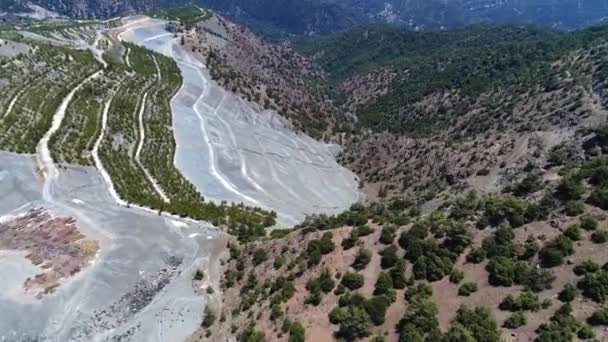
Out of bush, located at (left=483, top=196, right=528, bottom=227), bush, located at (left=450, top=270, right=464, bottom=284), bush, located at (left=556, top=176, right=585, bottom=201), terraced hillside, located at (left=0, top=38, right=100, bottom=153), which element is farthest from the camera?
terraced hillside, located at (left=0, top=38, right=100, bottom=153)

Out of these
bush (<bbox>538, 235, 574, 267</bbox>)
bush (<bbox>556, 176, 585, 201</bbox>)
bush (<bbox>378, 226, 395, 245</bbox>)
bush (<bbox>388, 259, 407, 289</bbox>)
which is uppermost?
bush (<bbox>556, 176, 585, 201</bbox>)

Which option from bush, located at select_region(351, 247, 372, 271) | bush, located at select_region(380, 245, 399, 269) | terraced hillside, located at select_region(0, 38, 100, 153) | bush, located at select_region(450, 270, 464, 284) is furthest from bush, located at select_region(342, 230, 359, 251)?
terraced hillside, located at select_region(0, 38, 100, 153)

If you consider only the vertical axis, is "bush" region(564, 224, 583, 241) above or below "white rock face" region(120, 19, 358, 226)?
above

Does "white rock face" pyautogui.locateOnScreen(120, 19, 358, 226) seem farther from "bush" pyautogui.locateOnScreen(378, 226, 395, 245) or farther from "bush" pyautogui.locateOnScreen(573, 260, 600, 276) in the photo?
"bush" pyautogui.locateOnScreen(573, 260, 600, 276)

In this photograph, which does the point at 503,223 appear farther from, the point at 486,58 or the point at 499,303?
the point at 486,58

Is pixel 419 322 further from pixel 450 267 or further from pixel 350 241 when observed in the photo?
pixel 350 241

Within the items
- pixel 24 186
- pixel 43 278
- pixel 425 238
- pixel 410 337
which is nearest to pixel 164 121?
pixel 24 186
